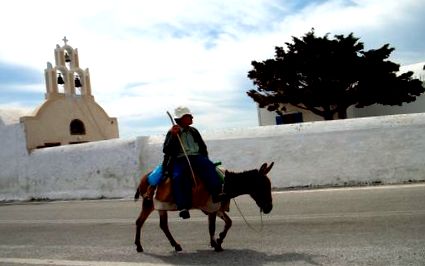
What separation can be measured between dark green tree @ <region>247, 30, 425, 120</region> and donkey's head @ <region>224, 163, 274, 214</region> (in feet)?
66.9

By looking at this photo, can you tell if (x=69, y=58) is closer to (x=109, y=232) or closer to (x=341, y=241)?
(x=109, y=232)

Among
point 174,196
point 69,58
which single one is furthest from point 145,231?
point 69,58

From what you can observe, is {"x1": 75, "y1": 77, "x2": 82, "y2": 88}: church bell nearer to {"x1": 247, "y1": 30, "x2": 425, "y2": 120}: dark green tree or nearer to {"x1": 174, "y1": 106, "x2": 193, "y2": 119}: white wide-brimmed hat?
{"x1": 247, "y1": 30, "x2": 425, "y2": 120}: dark green tree

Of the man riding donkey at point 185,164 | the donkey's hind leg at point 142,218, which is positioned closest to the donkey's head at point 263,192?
the man riding donkey at point 185,164

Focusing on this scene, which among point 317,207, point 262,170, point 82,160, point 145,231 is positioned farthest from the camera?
point 82,160

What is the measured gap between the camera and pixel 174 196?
22.4ft

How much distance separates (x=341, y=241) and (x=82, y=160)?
1431 cm

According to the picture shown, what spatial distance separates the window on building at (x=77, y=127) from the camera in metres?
28.5

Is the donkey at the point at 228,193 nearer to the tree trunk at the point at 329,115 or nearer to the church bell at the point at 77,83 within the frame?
the tree trunk at the point at 329,115

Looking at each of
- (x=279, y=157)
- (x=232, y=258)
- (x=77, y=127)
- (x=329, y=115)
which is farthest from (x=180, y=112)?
(x=77, y=127)

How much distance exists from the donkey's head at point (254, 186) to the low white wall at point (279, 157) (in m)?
9.48

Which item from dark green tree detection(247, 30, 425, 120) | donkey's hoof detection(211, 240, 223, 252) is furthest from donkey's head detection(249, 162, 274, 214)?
dark green tree detection(247, 30, 425, 120)

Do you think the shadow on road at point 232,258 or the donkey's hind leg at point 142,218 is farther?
the donkey's hind leg at point 142,218

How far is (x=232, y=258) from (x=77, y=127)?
23.8 metres
